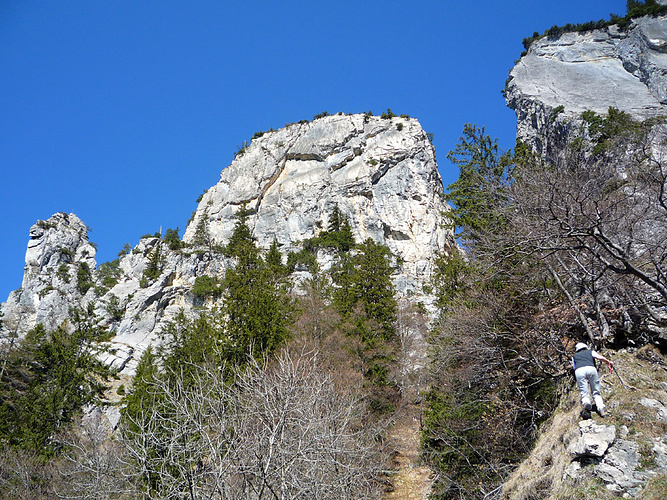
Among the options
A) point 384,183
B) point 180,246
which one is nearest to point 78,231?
point 180,246

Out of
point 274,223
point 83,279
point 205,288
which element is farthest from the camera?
point 274,223

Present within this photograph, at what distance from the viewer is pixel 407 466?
1956 centimetres

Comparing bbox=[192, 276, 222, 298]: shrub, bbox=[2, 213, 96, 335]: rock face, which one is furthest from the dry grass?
bbox=[2, 213, 96, 335]: rock face

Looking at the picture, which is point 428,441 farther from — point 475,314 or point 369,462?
point 475,314

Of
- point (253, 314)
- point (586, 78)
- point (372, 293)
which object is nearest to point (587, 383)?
point (253, 314)

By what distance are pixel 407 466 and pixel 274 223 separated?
169ft

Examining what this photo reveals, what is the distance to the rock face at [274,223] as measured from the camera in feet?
185

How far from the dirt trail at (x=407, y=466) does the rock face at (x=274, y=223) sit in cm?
2577

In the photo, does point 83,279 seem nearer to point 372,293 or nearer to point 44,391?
point 44,391

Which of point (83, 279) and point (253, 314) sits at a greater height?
point (83, 279)

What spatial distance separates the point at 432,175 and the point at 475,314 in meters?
55.4

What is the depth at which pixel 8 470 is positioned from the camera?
1864 cm

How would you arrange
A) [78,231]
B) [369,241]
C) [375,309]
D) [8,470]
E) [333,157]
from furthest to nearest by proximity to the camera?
[78,231] < [333,157] < [369,241] < [375,309] < [8,470]

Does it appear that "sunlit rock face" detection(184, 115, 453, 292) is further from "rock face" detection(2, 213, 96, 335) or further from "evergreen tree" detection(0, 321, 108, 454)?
"evergreen tree" detection(0, 321, 108, 454)
